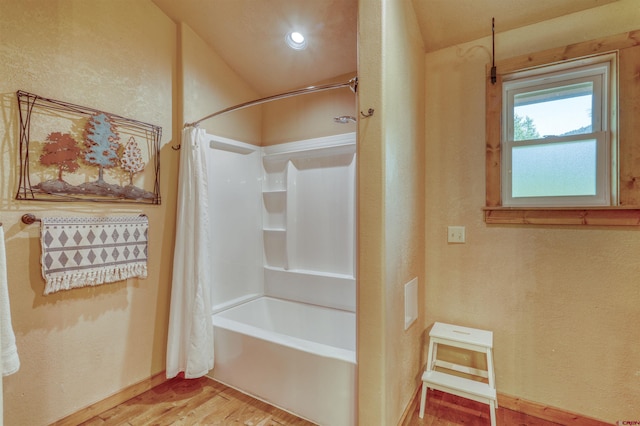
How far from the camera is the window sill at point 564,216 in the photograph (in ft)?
5.13

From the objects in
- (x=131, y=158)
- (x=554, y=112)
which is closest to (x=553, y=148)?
(x=554, y=112)

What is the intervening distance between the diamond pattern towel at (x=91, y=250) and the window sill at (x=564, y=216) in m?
2.30

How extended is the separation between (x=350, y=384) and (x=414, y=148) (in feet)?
4.66

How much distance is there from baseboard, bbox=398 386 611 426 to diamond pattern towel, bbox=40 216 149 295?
6.25 ft

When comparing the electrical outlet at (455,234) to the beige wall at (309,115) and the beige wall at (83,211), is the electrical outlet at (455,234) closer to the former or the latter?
the beige wall at (309,115)

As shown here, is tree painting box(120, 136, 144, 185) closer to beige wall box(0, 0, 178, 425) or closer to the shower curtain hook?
beige wall box(0, 0, 178, 425)

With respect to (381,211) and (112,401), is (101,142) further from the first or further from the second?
(381,211)

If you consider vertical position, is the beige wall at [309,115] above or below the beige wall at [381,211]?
above

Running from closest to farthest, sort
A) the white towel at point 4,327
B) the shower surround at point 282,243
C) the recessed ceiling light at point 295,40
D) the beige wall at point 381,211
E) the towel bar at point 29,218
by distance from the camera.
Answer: the white towel at point 4,327, the beige wall at point 381,211, the towel bar at point 29,218, the recessed ceiling light at point 295,40, the shower surround at point 282,243

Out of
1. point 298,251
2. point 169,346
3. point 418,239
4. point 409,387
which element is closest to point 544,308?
point 418,239

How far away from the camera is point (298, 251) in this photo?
282cm

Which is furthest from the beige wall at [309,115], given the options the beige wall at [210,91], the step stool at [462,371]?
the step stool at [462,371]

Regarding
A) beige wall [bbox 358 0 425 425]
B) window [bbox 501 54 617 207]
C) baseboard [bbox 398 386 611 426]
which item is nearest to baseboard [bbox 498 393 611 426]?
baseboard [bbox 398 386 611 426]

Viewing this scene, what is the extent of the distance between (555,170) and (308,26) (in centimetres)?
188
